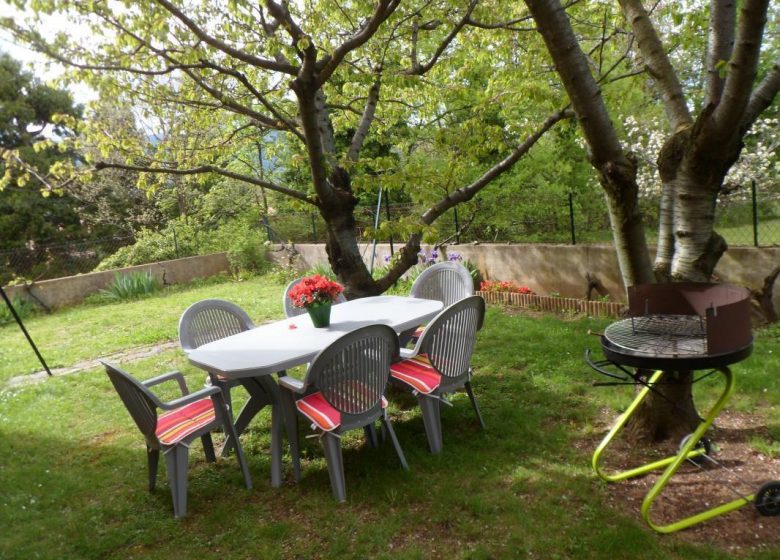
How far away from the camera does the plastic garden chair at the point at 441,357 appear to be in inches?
125

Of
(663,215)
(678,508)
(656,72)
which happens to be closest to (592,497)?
(678,508)

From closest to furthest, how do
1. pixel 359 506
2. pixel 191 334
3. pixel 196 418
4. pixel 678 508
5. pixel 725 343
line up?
pixel 725 343 < pixel 678 508 < pixel 359 506 < pixel 196 418 < pixel 191 334

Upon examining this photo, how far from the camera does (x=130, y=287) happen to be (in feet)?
35.6

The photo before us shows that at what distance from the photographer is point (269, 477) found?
10.7 feet

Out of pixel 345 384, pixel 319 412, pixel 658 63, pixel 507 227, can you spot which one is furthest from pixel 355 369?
pixel 507 227

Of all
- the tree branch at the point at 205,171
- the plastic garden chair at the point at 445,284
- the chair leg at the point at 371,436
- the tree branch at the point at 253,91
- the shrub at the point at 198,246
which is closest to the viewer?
the chair leg at the point at 371,436

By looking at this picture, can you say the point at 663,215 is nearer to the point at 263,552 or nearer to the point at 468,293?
the point at 468,293

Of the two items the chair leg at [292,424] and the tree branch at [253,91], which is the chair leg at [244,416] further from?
the tree branch at [253,91]

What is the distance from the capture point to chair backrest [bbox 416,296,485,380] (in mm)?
3158

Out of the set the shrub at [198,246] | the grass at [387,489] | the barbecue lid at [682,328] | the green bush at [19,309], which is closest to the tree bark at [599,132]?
the barbecue lid at [682,328]

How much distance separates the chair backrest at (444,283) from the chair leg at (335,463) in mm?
2165

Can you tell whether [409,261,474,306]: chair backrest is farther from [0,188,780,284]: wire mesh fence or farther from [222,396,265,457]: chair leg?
[222,396,265,457]: chair leg

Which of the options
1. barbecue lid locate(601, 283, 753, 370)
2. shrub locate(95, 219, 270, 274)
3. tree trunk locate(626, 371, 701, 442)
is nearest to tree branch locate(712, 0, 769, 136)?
barbecue lid locate(601, 283, 753, 370)

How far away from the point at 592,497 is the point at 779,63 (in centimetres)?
238
